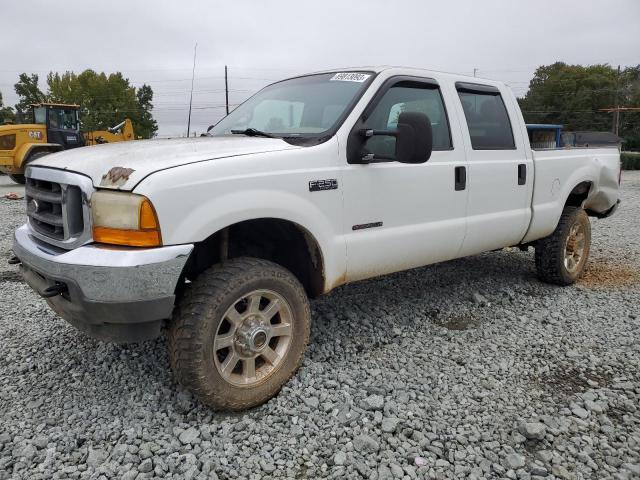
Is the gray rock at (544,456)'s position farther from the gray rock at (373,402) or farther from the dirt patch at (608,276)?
the dirt patch at (608,276)

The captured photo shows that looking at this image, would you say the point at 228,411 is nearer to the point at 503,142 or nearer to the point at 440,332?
the point at 440,332

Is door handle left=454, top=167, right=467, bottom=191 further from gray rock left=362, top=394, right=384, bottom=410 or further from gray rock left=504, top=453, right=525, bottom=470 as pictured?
gray rock left=504, top=453, right=525, bottom=470

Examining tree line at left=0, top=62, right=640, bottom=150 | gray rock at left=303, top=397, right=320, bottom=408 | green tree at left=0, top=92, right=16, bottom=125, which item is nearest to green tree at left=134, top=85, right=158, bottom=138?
tree line at left=0, top=62, right=640, bottom=150

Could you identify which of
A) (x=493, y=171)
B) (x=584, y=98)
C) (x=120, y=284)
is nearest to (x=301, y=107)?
(x=493, y=171)

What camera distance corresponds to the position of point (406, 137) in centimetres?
292

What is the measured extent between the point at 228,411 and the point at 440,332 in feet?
6.11

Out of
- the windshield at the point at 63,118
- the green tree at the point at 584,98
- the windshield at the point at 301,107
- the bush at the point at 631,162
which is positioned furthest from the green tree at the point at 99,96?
the windshield at the point at 301,107

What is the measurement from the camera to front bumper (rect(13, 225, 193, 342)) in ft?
7.63

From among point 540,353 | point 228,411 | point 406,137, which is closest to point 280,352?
point 228,411

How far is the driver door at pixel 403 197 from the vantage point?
3195 millimetres

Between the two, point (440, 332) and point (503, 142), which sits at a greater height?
point (503, 142)

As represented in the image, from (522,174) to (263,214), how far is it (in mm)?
2664

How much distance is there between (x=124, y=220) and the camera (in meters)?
2.36

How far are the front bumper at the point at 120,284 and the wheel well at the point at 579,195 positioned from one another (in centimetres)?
434
